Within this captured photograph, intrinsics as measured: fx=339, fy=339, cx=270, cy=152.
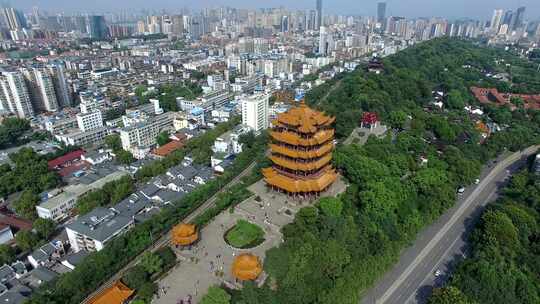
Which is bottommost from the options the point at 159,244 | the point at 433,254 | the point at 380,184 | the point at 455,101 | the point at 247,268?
the point at 433,254

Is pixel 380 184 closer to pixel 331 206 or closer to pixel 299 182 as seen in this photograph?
pixel 331 206

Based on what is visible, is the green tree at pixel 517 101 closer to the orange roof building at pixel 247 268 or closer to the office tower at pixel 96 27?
the orange roof building at pixel 247 268

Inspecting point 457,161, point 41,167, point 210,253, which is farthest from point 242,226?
point 41,167

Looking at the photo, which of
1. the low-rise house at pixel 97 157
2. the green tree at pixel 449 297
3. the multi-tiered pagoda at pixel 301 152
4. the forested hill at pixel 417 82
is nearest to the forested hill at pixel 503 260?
the green tree at pixel 449 297

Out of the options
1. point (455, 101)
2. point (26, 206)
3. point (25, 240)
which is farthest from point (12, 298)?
point (455, 101)

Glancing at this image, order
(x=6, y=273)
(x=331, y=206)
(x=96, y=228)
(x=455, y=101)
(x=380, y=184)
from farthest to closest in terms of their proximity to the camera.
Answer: (x=455, y=101) < (x=96, y=228) < (x=380, y=184) < (x=6, y=273) < (x=331, y=206)

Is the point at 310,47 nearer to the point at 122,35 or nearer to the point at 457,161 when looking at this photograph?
the point at 122,35
